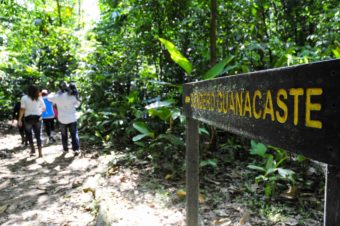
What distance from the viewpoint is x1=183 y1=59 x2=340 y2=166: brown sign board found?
1.00 m

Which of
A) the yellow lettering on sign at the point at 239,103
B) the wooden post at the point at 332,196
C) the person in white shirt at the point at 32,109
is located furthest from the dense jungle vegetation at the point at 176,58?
the wooden post at the point at 332,196

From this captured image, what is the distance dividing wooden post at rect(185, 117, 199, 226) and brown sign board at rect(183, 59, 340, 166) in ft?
2.43

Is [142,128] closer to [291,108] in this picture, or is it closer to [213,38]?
[213,38]

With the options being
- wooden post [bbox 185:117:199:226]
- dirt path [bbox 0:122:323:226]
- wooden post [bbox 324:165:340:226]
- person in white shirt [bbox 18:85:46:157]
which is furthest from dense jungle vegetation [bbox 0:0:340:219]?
wooden post [bbox 324:165:340:226]

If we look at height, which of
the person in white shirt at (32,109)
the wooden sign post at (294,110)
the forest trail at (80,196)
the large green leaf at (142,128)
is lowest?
the forest trail at (80,196)

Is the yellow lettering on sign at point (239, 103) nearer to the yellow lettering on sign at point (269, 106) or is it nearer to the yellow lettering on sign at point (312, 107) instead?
the yellow lettering on sign at point (269, 106)

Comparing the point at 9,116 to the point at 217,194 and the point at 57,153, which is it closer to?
the point at 57,153

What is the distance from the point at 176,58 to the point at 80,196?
260 centimetres

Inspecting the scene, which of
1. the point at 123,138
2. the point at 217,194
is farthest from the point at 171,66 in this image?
the point at 217,194

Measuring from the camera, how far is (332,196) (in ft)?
3.36

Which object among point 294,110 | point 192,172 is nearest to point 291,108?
point 294,110

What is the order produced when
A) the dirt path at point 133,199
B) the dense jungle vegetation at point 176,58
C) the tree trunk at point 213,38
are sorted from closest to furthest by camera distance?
1. the dirt path at point 133,199
2. the dense jungle vegetation at point 176,58
3. the tree trunk at point 213,38

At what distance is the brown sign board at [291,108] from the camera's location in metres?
1.00

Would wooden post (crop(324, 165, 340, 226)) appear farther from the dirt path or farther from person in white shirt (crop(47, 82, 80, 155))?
person in white shirt (crop(47, 82, 80, 155))
